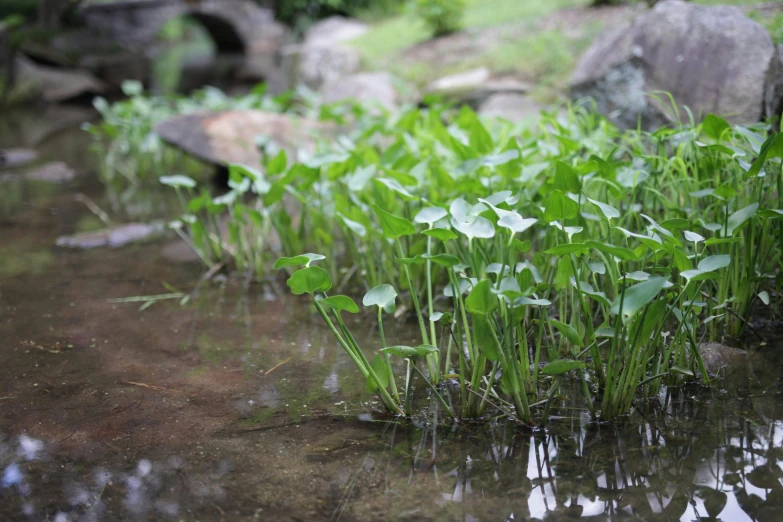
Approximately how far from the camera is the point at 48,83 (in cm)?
1039

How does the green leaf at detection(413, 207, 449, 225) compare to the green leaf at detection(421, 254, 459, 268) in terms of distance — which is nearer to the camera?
the green leaf at detection(421, 254, 459, 268)

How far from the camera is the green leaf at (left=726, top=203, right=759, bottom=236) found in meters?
1.66

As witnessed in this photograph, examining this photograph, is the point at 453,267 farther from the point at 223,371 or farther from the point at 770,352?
the point at 770,352

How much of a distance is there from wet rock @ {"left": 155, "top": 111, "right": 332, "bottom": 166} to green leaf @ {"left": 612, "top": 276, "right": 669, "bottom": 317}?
316 cm

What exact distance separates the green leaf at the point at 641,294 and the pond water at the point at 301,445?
345 millimetres

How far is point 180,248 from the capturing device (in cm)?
329

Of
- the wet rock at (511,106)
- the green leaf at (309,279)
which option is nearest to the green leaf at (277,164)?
the green leaf at (309,279)

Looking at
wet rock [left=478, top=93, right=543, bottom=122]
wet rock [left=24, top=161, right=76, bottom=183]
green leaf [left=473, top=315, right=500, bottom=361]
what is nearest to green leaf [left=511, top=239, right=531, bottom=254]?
green leaf [left=473, top=315, right=500, bottom=361]

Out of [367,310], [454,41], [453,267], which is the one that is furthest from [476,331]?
[454,41]

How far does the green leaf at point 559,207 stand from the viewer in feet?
4.86

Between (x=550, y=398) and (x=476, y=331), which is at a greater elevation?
(x=476, y=331)

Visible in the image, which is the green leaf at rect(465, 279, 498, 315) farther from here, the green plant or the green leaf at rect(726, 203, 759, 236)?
the green plant

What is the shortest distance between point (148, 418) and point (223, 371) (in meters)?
0.32

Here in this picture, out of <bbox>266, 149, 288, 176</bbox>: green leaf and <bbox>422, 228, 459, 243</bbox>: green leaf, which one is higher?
<bbox>422, 228, 459, 243</bbox>: green leaf
